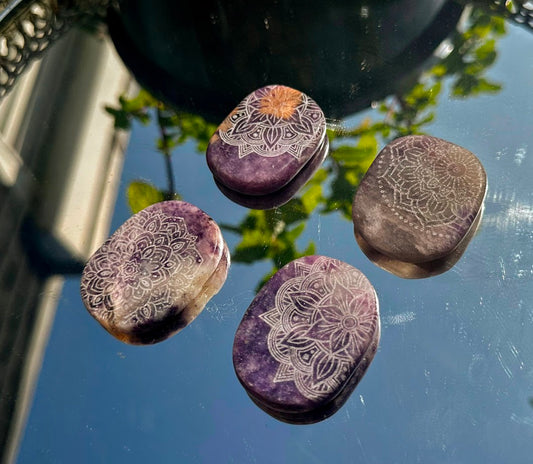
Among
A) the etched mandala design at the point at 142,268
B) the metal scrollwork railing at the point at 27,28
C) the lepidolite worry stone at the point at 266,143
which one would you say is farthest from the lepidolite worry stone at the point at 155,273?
the metal scrollwork railing at the point at 27,28

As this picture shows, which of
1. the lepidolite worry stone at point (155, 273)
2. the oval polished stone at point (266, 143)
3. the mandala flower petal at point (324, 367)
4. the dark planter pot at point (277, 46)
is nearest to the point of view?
the mandala flower petal at point (324, 367)

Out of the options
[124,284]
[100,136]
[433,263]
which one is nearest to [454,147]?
[433,263]

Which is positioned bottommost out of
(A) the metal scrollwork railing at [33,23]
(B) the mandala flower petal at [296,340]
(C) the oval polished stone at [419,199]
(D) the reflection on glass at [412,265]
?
(D) the reflection on glass at [412,265]

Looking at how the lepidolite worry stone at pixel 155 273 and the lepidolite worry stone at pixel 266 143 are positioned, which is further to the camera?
the lepidolite worry stone at pixel 266 143

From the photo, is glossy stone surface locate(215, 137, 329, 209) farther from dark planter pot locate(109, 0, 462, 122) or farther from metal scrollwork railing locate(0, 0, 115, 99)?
metal scrollwork railing locate(0, 0, 115, 99)

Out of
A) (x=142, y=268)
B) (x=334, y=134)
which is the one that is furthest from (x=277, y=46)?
(x=142, y=268)

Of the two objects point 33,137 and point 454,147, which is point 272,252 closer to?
point 454,147

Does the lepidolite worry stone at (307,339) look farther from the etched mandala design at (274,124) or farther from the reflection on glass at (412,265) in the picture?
the etched mandala design at (274,124)
